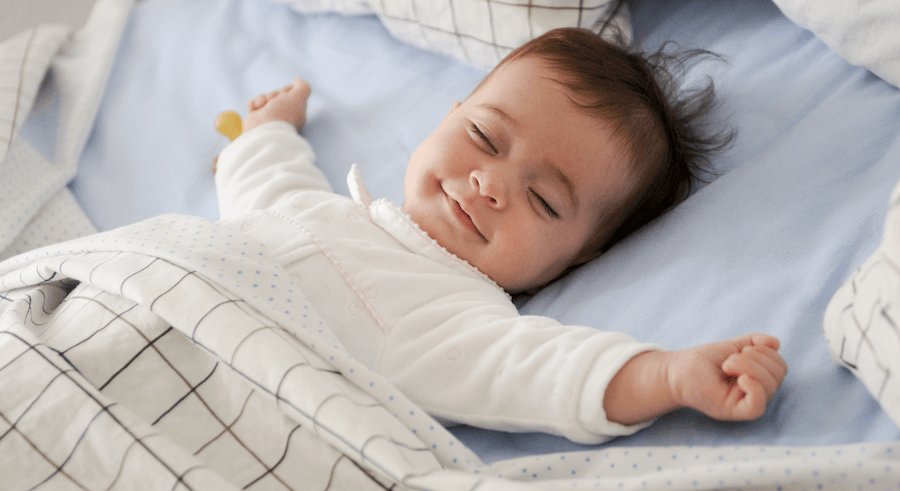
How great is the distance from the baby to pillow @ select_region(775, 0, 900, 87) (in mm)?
215

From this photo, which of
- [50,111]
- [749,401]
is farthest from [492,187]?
[50,111]

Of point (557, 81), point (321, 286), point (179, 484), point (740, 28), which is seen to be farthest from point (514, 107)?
point (179, 484)

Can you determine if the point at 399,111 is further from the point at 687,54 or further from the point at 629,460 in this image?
the point at 629,460

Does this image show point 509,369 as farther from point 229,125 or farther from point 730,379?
point 229,125

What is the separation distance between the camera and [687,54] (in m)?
1.19

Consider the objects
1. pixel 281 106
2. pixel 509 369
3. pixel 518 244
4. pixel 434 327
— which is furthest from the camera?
pixel 281 106

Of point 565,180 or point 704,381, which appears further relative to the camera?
point 565,180

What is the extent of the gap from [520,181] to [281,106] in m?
0.71

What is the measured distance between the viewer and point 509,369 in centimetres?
75

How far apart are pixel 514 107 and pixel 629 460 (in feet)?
1.89

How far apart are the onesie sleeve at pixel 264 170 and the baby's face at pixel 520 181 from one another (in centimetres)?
32

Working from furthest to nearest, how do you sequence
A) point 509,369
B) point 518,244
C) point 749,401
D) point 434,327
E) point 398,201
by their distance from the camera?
point 398,201 → point 518,244 → point 434,327 → point 509,369 → point 749,401

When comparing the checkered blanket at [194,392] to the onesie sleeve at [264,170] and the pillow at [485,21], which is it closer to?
the onesie sleeve at [264,170]

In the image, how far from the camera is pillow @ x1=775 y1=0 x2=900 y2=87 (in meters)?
0.87
